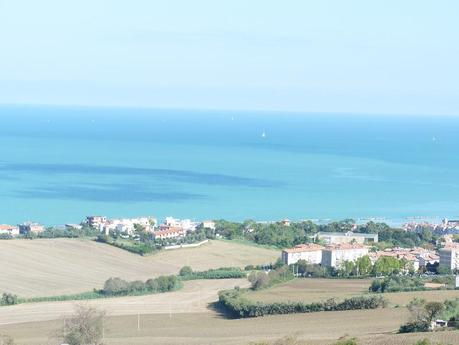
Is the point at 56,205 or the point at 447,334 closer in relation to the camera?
the point at 447,334

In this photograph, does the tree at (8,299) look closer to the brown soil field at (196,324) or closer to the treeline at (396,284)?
the brown soil field at (196,324)

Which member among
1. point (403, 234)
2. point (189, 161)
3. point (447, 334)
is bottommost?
point (447, 334)

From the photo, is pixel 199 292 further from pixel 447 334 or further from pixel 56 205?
pixel 56 205

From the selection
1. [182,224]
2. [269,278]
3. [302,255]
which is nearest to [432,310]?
[269,278]

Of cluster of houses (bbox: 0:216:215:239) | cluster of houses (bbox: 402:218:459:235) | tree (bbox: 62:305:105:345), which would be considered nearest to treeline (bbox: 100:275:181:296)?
tree (bbox: 62:305:105:345)

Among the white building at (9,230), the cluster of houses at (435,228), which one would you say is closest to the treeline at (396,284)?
the cluster of houses at (435,228)

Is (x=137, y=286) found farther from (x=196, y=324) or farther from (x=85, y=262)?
(x=196, y=324)

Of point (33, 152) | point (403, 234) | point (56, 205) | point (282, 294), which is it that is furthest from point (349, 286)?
point (33, 152)
